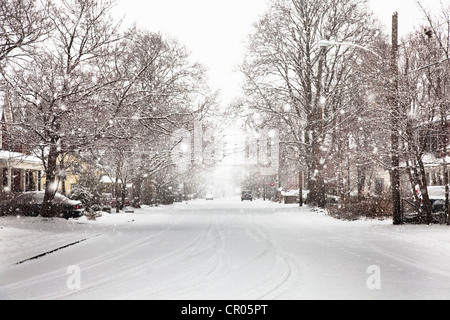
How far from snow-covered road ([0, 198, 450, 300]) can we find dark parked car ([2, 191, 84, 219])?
8085 millimetres

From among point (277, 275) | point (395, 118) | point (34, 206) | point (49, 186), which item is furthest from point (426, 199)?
point (34, 206)

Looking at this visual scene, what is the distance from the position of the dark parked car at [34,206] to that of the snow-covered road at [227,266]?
8.08 meters

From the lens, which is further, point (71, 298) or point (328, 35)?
point (328, 35)

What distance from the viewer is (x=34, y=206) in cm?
2514

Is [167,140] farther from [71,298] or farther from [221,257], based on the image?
[71,298]

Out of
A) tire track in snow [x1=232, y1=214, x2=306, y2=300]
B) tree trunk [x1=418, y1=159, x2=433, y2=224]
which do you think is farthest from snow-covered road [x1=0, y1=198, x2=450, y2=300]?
tree trunk [x1=418, y1=159, x2=433, y2=224]

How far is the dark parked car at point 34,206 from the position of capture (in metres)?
24.7

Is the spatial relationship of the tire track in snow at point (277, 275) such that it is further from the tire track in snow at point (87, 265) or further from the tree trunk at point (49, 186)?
the tree trunk at point (49, 186)

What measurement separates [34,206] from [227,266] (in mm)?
18656

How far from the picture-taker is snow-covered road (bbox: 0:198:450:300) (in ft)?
23.7

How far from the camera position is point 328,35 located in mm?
32375

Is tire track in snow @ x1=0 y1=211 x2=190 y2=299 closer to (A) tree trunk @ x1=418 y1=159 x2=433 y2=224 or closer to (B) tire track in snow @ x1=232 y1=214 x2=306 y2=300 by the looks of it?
(B) tire track in snow @ x1=232 y1=214 x2=306 y2=300

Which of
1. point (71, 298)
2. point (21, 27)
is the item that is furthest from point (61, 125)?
point (71, 298)
